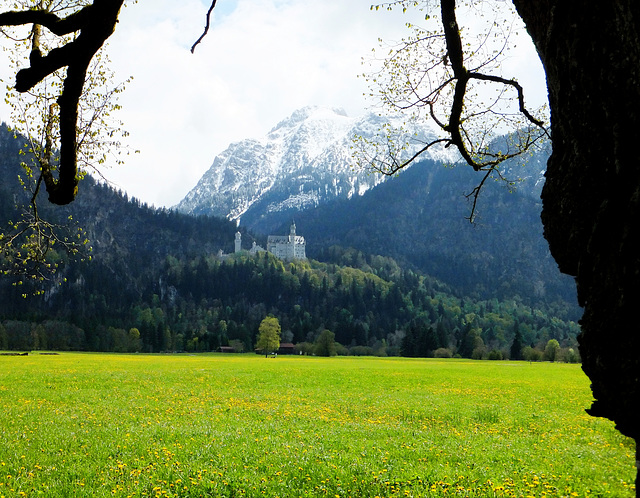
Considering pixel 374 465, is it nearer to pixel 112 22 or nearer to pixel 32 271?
pixel 32 271

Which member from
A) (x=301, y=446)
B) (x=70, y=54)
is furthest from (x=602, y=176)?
(x=301, y=446)

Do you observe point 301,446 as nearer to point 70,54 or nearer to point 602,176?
point 70,54

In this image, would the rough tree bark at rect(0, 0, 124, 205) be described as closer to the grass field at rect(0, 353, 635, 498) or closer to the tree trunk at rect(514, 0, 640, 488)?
the tree trunk at rect(514, 0, 640, 488)

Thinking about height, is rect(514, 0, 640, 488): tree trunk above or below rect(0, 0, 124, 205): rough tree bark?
below

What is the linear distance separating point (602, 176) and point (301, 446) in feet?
39.7

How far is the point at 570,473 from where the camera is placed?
12.0 meters

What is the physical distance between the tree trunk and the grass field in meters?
7.35

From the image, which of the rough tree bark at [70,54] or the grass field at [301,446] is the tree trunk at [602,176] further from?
the grass field at [301,446]

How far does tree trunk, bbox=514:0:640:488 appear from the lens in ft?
10.8

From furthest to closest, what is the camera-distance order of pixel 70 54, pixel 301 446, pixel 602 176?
pixel 301 446 → pixel 70 54 → pixel 602 176

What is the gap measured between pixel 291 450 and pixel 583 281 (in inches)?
437

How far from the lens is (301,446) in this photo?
45.8 feet

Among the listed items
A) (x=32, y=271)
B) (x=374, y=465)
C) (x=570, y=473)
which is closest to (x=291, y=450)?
(x=374, y=465)

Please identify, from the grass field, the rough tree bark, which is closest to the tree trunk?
the rough tree bark
